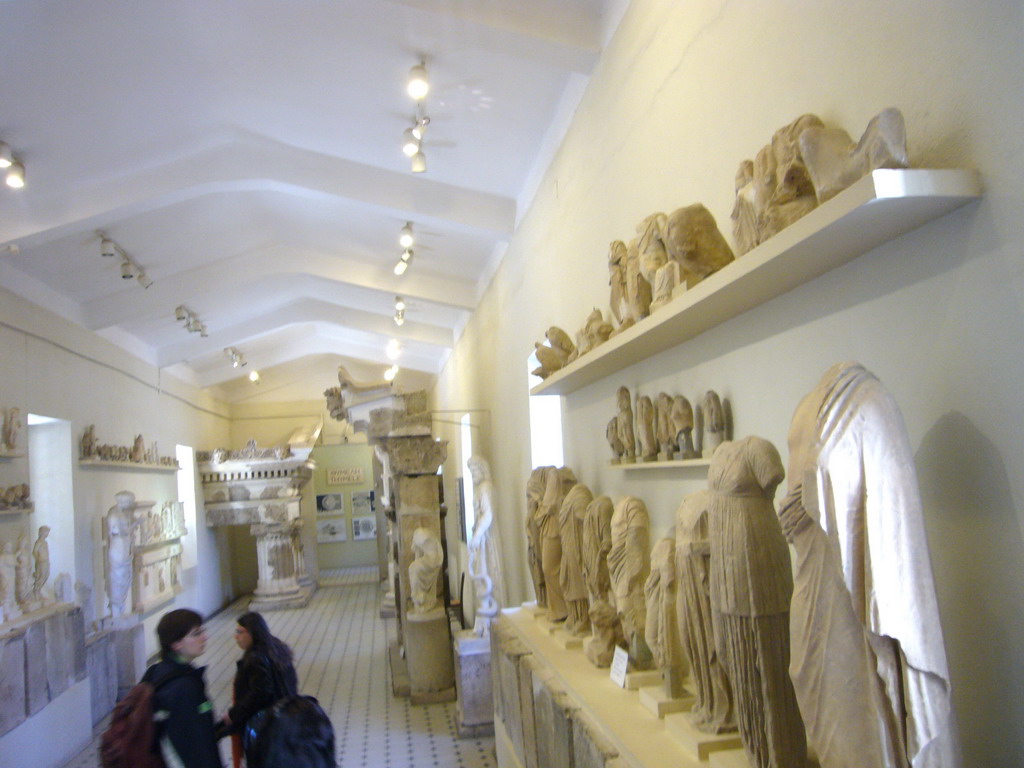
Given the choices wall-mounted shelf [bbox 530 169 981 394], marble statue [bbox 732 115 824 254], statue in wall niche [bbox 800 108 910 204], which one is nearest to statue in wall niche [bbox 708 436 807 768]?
wall-mounted shelf [bbox 530 169 981 394]

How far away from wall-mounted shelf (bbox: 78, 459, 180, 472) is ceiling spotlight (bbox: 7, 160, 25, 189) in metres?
3.81

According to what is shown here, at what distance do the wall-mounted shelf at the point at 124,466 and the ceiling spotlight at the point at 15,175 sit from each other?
381 centimetres

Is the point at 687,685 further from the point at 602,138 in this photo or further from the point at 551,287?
the point at 551,287

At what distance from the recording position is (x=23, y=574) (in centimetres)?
636

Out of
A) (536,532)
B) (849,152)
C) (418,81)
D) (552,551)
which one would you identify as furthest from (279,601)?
(849,152)

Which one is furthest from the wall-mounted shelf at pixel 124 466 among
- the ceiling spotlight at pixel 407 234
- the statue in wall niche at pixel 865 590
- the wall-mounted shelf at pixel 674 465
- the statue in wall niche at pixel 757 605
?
the statue in wall niche at pixel 865 590

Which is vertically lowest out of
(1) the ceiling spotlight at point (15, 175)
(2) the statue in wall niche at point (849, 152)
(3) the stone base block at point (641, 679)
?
(3) the stone base block at point (641, 679)

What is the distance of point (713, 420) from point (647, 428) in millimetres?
604

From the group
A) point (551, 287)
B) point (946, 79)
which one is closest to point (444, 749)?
point (551, 287)

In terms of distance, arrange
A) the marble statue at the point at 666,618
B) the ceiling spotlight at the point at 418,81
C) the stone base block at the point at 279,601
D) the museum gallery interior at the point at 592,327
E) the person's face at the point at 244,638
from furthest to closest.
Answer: the stone base block at the point at 279,601
the ceiling spotlight at the point at 418,81
the person's face at the point at 244,638
the marble statue at the point at 666,618
the museum gallery interior at the point at 592,327

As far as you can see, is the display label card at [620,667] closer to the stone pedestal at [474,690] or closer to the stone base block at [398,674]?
the stone pedestal at [474,690]

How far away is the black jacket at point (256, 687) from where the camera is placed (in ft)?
10.7

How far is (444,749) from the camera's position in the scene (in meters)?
6.46

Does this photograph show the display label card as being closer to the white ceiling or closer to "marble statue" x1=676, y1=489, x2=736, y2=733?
"marble statue" x1=676, y1=489, x2=736, y2=733
